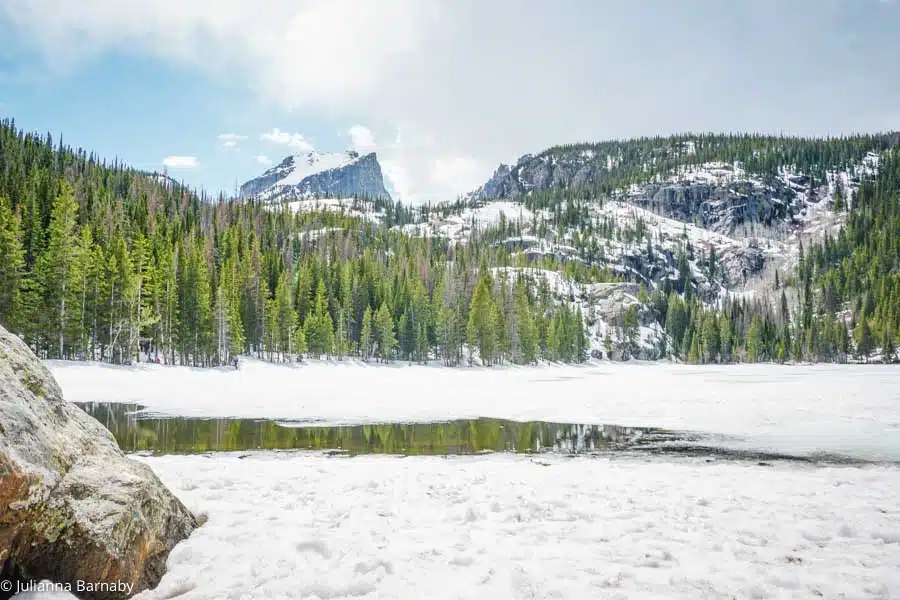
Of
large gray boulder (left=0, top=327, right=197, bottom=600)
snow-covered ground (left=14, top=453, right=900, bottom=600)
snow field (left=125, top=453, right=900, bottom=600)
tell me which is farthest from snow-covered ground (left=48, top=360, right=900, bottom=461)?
large gray boulder (left=0, top=327, right=197, bottom=600)

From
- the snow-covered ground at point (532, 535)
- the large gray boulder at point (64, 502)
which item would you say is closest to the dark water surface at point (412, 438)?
the snow-covered ground at point (532, 535)

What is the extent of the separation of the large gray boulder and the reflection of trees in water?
33.5ft

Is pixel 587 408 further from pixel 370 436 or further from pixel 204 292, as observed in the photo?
pixel 204 292

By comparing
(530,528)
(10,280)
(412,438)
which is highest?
(10,280)

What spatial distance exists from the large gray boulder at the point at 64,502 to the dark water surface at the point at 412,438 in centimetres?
1020

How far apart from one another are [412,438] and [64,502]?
14.3m

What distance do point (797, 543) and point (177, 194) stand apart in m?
168

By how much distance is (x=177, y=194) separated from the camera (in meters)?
148

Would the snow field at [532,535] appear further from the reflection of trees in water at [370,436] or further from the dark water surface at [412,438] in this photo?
the reflection of trees in water at [370,436]

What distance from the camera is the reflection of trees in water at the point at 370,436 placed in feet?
53.4

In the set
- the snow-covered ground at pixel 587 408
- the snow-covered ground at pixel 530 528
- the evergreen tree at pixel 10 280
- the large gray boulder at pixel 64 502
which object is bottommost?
the snow-covered ground at pixel 587 408

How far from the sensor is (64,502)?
15.5 feet

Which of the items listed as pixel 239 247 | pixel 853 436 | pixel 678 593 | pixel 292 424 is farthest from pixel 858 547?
pixel 239 247

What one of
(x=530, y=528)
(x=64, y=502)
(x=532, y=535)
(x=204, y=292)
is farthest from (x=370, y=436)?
(x=204, y=292)
